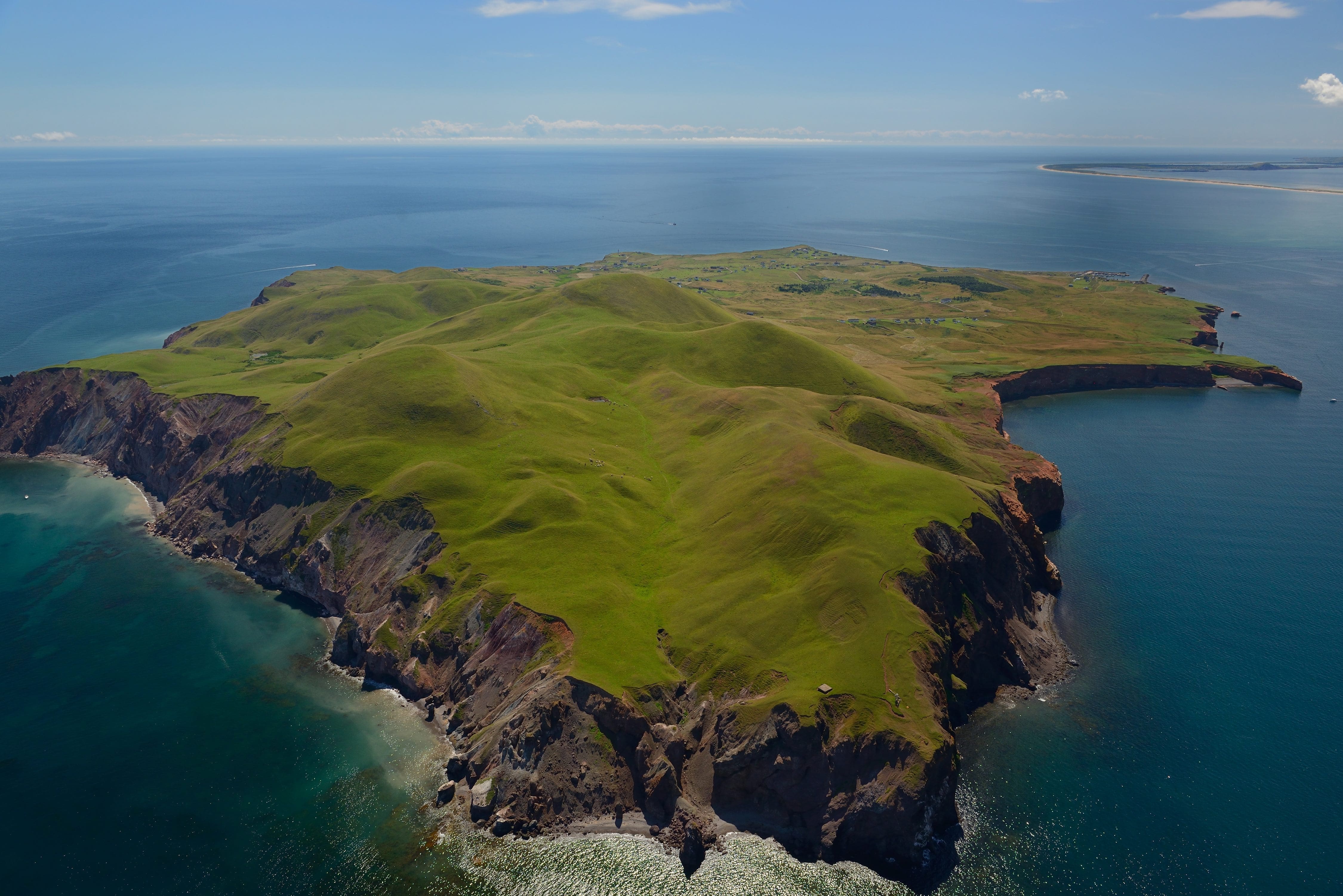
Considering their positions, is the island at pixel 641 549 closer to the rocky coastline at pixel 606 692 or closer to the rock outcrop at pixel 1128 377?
the rocky coastline at pixel 606 692

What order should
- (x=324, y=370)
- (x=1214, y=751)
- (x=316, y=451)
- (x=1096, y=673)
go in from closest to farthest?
(x=1214, y=751) < (x=1096, y=673) < (x=316, y=451) < (x=324, y=370)

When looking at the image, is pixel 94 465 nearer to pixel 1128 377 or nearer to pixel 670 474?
pixel 670 474

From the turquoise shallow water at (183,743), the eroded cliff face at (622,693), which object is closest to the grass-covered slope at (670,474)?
the eroded cliff face at (622,693)

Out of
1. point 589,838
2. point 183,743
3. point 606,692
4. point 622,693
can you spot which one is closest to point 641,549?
point 622,693

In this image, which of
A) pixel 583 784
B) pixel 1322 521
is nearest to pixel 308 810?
pixel 583 784

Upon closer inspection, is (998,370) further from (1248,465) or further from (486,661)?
(486,661)

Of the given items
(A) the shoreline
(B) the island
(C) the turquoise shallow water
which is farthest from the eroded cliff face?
(A) the shoreline
